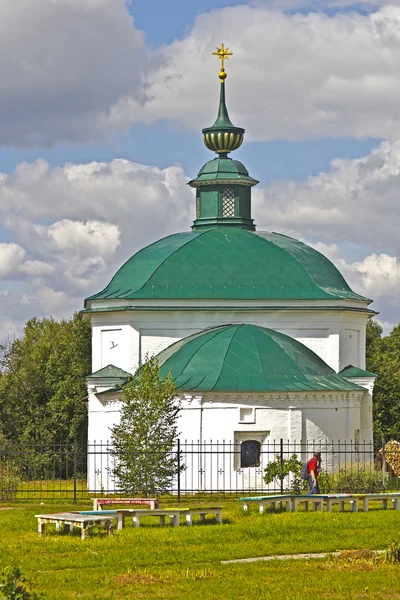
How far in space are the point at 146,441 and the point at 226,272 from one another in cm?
1289

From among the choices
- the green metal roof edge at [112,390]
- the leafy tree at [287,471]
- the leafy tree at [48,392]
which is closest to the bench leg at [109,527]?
the leafy tree at [287,471]

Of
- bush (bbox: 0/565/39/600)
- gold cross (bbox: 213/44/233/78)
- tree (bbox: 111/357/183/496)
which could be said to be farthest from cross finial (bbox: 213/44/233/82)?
bush (bbox: 0/565/39/600)

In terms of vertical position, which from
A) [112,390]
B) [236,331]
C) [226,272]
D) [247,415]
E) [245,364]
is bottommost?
[247,415]

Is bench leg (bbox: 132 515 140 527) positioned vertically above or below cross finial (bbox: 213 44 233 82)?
below

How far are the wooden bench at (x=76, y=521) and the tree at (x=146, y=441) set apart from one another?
7699mm

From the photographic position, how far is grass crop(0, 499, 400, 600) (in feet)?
42.3

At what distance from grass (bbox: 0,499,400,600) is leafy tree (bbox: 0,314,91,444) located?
33.8 meters

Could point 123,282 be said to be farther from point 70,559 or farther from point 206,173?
point 70,559

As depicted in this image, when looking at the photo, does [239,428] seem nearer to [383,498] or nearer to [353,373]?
[353,373]

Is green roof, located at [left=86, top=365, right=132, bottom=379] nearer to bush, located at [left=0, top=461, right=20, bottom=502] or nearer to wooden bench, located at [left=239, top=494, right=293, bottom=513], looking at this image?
bush, located at [left=0, top=461, right=20, bottom=502]

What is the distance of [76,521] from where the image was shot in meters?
17.1

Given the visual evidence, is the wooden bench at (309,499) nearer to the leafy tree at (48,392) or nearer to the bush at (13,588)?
the bush at (13,588)

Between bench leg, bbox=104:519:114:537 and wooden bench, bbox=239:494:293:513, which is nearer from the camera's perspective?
bench leg, bbox=104:519:114:537

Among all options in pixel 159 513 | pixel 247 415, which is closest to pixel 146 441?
pixel 247 415
